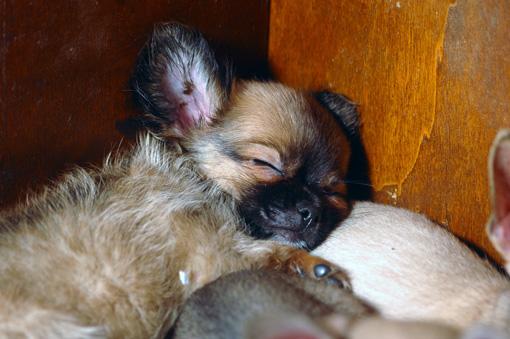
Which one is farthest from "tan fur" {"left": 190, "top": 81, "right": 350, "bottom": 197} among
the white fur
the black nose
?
the white fur

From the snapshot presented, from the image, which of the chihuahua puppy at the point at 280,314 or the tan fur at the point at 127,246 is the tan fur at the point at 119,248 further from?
the chihuahua puppy at the point at 280,314

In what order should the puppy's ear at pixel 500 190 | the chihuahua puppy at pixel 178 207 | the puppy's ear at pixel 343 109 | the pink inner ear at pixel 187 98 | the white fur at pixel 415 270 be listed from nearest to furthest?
the puppy's ear at pixel 500 190 → the chihuahua puppy at pixel 178 207 → the white fur at pixel 415 270 → the pink inner ear at pixel 187 98 → the puppy's ear at pixel 343 109

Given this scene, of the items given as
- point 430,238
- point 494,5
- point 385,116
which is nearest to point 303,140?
point 385,116

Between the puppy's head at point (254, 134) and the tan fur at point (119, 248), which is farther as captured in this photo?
the puppy's head at point (254, 134)

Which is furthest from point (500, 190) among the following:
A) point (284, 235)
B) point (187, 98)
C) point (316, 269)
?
point (187, 98)

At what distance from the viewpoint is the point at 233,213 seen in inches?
87.5

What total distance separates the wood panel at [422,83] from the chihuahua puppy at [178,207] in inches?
5.4

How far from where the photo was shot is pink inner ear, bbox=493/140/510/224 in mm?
1696

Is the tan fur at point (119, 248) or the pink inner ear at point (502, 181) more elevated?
the pink inner ear at point (502, 181)

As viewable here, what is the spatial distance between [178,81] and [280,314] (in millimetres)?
1134

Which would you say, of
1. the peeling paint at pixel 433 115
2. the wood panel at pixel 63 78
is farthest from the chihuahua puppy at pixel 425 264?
the wood panel at pixel 63 78

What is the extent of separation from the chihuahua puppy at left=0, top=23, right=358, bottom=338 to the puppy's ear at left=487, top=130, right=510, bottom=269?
1.36 feet

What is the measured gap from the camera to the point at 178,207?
2137 millimetres

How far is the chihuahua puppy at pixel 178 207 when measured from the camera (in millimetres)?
1800
